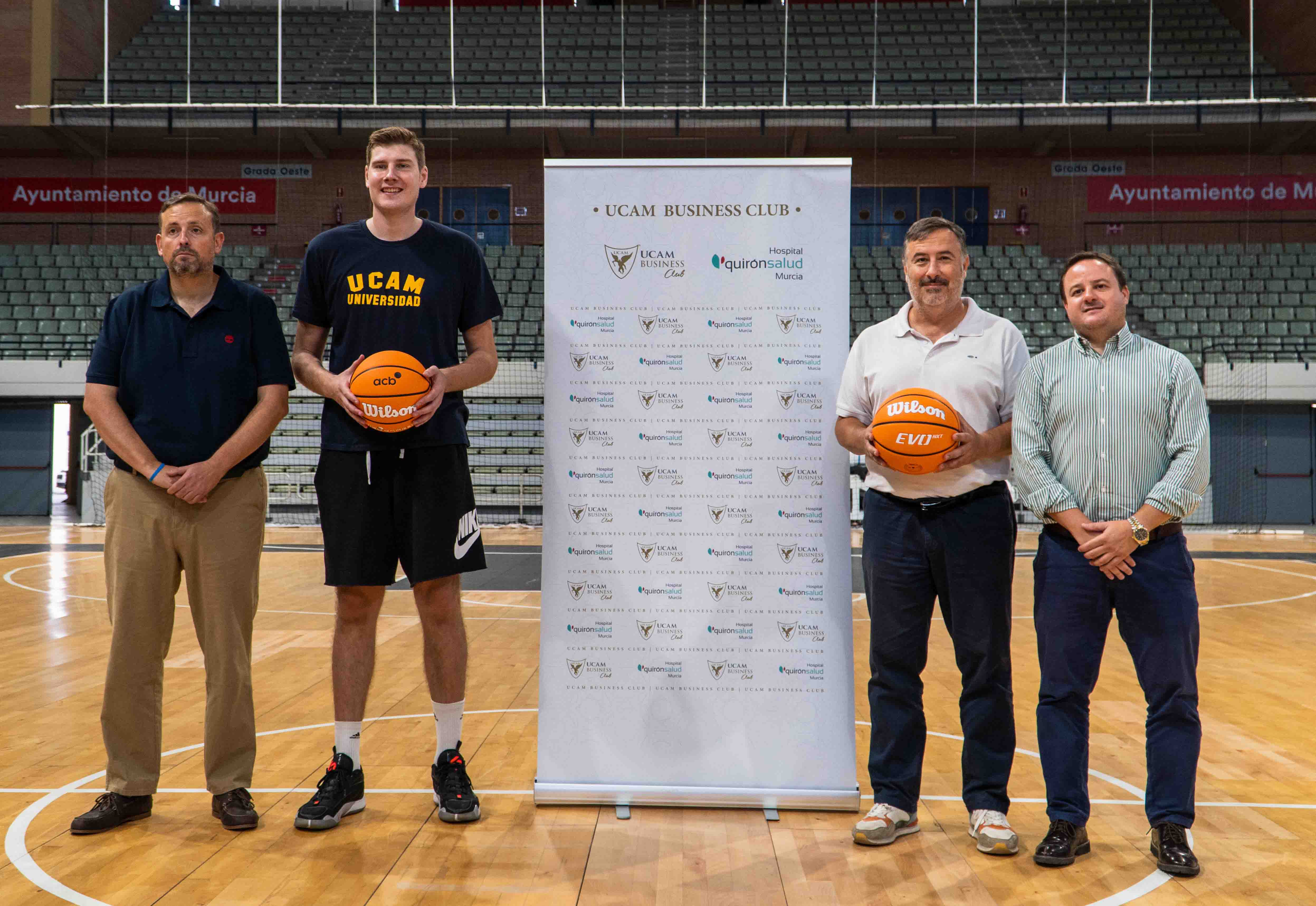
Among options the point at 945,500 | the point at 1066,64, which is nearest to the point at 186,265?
the point at 945,500

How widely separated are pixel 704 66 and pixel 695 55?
1.51m

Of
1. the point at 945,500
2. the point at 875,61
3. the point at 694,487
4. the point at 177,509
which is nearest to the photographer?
the point at 945,500

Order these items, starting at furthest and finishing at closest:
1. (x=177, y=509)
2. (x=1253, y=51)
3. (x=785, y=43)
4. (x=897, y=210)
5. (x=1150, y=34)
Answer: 1. (x=897, y=210)
2. (x=785, y=43)
3. (x=1253, y=51)
4. (x=1150, y=34)
5. (x=177, y=509)

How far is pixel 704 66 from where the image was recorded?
598 inches

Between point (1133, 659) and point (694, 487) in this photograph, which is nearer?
point (1133, 659)

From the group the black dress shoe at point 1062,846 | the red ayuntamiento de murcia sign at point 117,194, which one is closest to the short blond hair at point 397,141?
the black dress shoe at point 1062,846

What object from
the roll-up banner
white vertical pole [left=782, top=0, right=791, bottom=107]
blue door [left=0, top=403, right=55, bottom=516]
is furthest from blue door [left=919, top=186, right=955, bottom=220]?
the roll-up banner

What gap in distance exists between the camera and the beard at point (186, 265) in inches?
105

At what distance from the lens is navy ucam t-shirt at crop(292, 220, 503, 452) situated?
105 inches

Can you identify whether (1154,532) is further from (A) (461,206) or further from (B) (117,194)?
(B) (117,194)

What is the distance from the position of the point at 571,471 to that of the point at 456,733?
2.67 feet

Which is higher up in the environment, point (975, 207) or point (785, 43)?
point (785, 43)

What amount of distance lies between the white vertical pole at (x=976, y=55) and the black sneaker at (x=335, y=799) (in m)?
13.5

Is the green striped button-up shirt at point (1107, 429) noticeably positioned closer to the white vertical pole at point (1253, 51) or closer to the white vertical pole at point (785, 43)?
the white vertical pole at point (785, 43)
